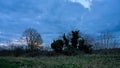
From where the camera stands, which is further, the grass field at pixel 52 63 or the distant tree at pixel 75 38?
the distant tree at pixel 75 38

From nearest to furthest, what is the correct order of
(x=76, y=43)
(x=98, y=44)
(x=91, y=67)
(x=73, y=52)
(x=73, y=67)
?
(x=91, y=67) → (x=73, y=67) → (x=73, y=52) → (x=76, y=43) → (x=98, y=44)

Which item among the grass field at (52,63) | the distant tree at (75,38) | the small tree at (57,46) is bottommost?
the grass field at (52,63)

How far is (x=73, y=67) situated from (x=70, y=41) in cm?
4711

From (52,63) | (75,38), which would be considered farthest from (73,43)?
(52,63)

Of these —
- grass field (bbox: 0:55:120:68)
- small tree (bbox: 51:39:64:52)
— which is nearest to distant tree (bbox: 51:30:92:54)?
small tree (bbox: 51:39:64:52)

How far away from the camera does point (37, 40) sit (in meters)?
68.6

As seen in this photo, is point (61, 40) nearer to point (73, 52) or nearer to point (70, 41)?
point (70, 41)

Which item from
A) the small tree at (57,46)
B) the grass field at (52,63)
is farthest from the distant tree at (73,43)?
the grass field at (52,63)

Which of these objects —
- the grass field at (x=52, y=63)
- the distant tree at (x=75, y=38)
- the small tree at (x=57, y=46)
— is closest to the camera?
the grass field at (x=52, y=63)

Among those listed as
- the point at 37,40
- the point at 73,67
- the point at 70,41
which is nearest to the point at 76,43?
the point at 70,41

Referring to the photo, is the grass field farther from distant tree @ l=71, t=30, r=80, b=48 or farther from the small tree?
distant tree @ l=71, t=30, r=80, b=48

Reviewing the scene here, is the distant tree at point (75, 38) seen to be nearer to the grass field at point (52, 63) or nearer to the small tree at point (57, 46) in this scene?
the small tree at point (57, 46)

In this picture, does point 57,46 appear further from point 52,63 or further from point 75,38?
point 52,63

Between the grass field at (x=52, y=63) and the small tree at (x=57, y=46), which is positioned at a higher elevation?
the small tree at (x=57, y=46)
